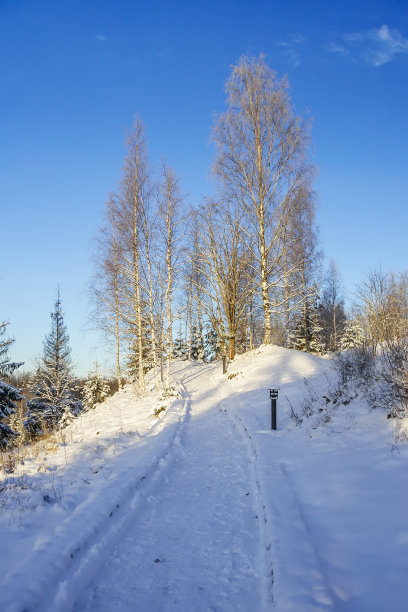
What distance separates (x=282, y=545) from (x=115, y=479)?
2.55m

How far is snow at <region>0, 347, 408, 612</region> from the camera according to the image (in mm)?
2420

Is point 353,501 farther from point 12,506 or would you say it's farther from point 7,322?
point 7,322

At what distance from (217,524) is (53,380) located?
79.1 feet

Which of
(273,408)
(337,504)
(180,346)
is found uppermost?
(180,346)

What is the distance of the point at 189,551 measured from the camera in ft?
10.3

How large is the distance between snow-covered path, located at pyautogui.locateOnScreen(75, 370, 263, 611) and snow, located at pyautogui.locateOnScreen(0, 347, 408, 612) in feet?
0.04

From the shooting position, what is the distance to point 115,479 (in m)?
4.52

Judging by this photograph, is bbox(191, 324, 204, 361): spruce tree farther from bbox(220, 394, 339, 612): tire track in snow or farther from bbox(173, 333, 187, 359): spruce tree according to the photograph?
bbox(220, 394, 339, 612): tire track in snow

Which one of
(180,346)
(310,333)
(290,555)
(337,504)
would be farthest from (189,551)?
(180,346)

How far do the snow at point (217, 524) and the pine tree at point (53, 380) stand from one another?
1891cm

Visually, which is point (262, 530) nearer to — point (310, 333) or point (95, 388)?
point (310, 333)

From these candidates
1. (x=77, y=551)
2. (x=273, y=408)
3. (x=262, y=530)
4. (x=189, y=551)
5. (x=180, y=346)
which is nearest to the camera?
(x=77, y=551)

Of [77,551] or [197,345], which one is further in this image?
[197,345]

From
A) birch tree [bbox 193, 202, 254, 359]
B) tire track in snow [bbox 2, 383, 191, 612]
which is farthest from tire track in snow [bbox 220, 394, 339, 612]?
birch tree [bbox 193, 202, 254, 359]
